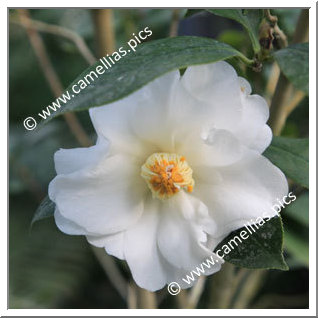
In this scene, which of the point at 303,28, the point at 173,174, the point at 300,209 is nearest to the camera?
the point at 173,174

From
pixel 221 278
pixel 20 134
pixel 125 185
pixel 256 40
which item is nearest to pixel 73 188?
pixel 125 185

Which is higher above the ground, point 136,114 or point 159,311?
point 136,114

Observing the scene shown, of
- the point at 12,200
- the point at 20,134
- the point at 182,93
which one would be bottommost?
the point at 12,200

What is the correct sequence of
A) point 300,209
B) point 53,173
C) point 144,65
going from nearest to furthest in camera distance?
point 144,65 < point 300,209 < point 53,173

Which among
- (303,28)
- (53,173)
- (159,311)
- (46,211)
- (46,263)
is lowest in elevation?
(46,263)

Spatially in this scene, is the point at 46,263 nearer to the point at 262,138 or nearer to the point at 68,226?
the point at 68,226

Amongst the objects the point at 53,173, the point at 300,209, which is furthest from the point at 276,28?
the point at 53,173

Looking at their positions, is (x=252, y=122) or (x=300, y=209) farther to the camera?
(x=300, y=209)
